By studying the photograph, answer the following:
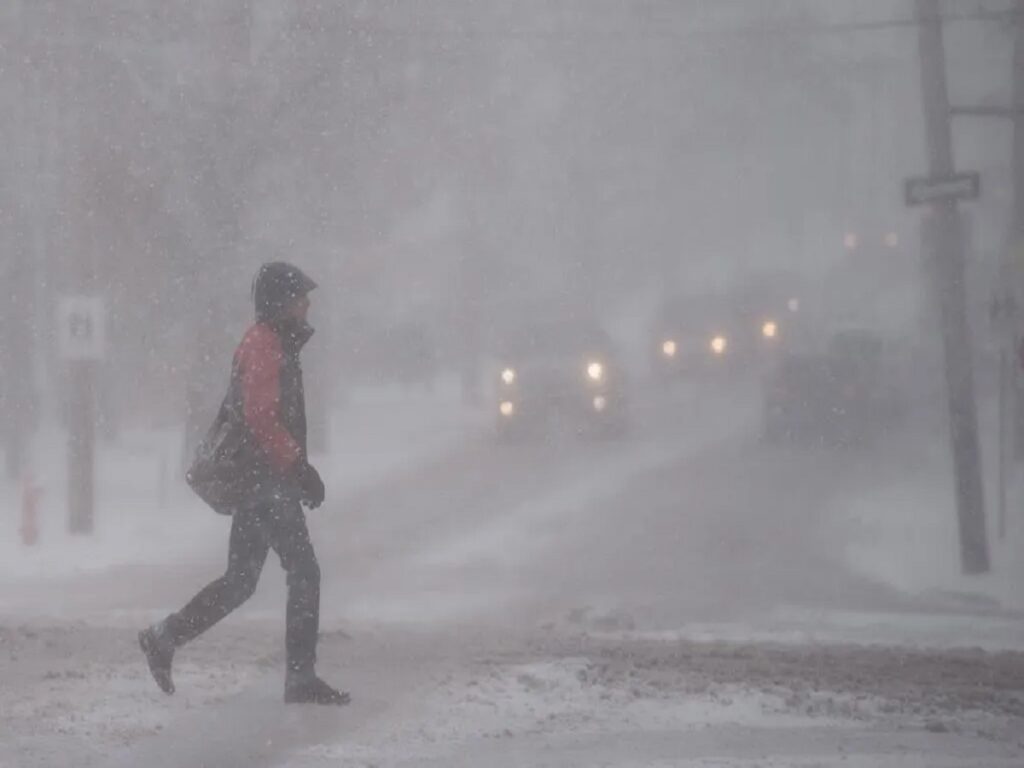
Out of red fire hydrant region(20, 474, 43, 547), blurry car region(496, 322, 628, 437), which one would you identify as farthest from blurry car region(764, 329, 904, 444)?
red fire hydrant region(20, 474, 43, 547)

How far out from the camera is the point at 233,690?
6594 mm

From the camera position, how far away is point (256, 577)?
6312 mm

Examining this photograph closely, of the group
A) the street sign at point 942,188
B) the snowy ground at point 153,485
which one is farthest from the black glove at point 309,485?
the snowy ground at point 153,485

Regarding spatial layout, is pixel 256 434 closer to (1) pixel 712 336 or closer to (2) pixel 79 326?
(2) pixel 79 326

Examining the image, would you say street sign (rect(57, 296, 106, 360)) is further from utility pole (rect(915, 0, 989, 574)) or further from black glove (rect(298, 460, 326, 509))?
black glove (rect(298, 460, 326, 509))

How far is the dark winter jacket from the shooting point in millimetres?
6129

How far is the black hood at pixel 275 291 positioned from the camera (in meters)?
6.32

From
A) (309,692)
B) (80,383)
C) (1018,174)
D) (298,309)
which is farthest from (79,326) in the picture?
(1018,174)

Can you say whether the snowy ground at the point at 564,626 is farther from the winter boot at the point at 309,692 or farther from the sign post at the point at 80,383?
the sign post at the point at 80,383

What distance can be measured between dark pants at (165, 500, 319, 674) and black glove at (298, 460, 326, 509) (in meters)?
0.06

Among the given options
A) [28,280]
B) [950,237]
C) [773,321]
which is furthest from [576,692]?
[773,321]

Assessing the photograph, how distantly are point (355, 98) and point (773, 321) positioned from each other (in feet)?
82.9

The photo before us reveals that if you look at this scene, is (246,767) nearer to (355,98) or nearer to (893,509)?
(893,509)

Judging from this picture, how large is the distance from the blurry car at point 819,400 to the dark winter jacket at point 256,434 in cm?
1931
